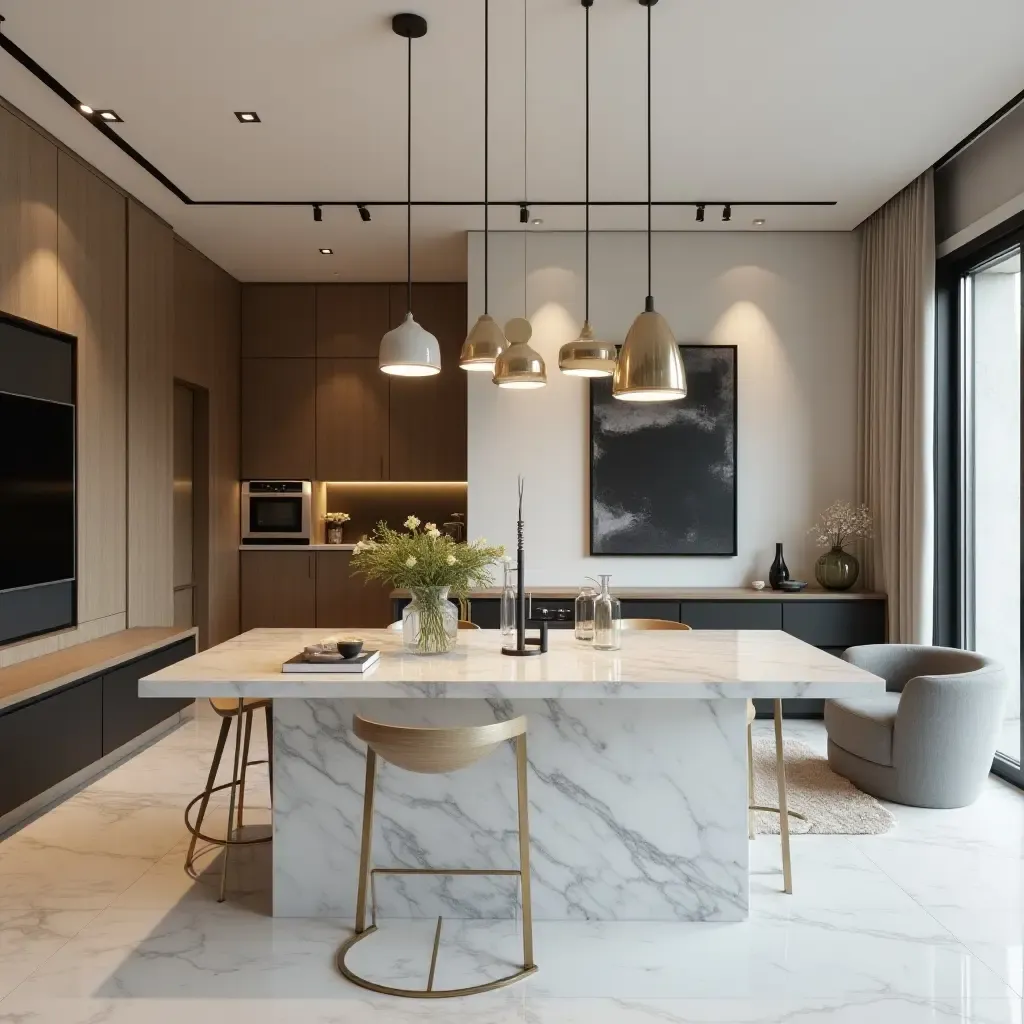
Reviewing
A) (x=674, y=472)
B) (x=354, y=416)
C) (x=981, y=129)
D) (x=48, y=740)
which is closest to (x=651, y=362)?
(x=981, y=129)

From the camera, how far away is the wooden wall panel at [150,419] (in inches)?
205

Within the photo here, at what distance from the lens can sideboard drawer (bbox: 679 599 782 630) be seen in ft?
17.7

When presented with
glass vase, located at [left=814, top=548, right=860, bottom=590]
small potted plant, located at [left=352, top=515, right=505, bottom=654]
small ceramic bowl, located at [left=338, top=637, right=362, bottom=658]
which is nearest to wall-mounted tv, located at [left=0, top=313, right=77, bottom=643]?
small potted plant, located at [left=352, top=515, right=505, bottom=654]

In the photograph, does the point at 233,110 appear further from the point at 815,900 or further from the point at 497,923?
the point at 815,900

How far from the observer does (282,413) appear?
23.8 ft

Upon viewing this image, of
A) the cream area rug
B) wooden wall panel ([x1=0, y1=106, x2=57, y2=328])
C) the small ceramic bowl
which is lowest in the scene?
the cream area rug

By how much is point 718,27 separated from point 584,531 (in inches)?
121

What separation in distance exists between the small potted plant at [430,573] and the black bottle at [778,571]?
3.01 meters

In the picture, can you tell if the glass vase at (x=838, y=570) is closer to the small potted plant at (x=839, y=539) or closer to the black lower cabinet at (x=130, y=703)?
the small potted plant at (x=839, y=539)

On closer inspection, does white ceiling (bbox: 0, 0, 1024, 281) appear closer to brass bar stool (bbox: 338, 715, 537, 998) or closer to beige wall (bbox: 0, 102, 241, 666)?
beige wall (bbox: 0, 102, 241, 666)

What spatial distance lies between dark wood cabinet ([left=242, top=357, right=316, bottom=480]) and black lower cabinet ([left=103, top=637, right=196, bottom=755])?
2433mm

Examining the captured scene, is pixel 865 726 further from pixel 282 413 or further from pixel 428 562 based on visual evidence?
pixel 282 413

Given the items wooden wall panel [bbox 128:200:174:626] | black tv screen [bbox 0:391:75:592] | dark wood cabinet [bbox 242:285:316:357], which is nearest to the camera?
black tv screen [bbox 0:391:75:592]

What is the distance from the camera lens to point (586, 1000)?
244 cm
